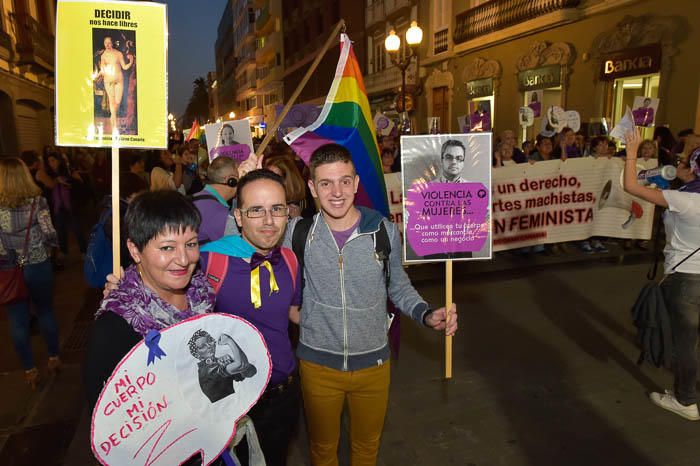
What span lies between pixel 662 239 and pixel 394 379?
7500 millimetres

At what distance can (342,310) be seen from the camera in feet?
7.81

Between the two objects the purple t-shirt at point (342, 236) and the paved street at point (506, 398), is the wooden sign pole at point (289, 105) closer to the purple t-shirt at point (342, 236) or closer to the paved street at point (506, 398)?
the purple t-shirt at point (342, 236)

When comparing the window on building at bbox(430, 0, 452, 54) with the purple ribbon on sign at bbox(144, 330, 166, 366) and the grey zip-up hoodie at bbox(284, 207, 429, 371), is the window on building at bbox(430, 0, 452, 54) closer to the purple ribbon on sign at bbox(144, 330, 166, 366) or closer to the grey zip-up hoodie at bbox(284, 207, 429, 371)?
the grey zip-up hoodie at bbox(284, 207, 429, 371)

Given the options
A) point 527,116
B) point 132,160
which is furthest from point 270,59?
point 132,160

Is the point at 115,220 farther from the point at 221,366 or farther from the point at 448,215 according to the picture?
the point at 448,215

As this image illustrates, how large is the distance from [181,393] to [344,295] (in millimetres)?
1038

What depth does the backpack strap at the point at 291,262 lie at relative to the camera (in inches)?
88.0

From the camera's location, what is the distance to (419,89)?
71.2 ft

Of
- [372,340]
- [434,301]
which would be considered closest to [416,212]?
[372,340]

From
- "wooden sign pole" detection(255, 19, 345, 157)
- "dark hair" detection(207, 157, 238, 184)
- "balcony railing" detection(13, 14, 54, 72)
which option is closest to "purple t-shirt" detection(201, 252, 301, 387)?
"wooden sign pole" detection(255, 19, 345, 157)

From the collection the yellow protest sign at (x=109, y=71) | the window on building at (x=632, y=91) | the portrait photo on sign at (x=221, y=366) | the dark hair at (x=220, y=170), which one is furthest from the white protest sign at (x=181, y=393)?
the window on building at (x=632, y=91)

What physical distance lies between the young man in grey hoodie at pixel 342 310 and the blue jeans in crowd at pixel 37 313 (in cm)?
296

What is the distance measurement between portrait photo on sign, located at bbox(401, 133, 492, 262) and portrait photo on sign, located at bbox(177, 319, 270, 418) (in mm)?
2036

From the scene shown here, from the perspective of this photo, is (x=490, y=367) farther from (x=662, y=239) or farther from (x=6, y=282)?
(x=662, y=239)
